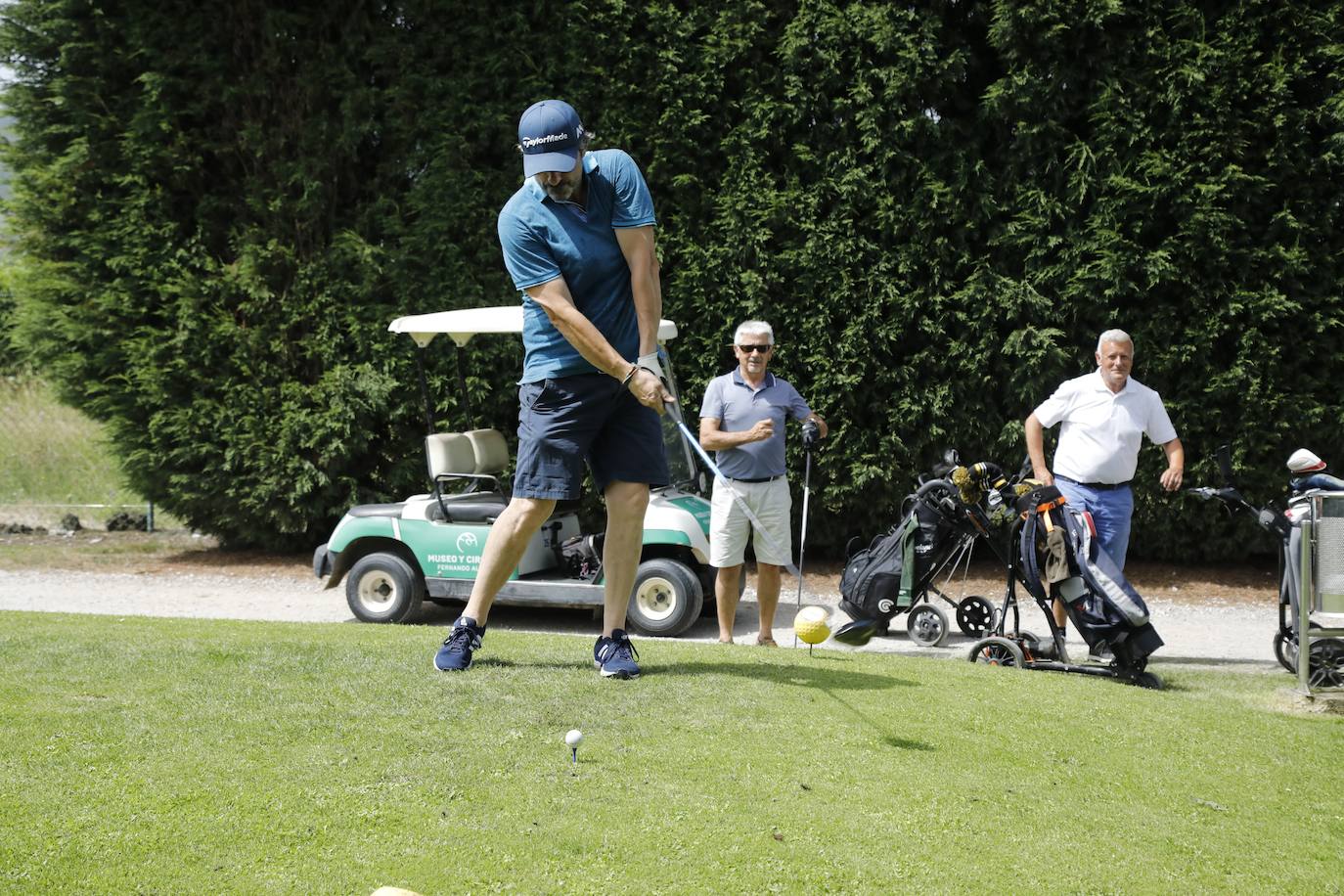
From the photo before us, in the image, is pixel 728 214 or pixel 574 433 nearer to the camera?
pixel 574 433

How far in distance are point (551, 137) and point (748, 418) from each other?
3.01 metres

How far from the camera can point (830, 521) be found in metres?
10.5

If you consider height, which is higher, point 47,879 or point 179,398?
point 179,398

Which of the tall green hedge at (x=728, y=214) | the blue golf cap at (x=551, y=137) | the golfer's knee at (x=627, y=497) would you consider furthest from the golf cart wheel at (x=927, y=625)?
the blue golf cap at (x=551, y=137)

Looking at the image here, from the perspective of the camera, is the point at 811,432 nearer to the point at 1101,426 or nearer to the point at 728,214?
the point at 1101,426

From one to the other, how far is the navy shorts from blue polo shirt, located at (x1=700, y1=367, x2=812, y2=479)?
238 cm

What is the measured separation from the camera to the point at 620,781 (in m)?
3.25

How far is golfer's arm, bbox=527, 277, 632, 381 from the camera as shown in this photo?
412 cm

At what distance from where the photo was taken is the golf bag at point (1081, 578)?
5965mm

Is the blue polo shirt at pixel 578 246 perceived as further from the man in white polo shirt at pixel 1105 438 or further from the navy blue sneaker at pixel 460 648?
the man in white polo shirt at pixel 1105 438

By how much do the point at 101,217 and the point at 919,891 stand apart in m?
10.8

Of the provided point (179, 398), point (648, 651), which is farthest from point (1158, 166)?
point (179, 398)

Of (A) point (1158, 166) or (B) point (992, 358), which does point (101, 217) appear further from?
(A) point (1158, 166)

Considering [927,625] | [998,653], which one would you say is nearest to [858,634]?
[998,653]
